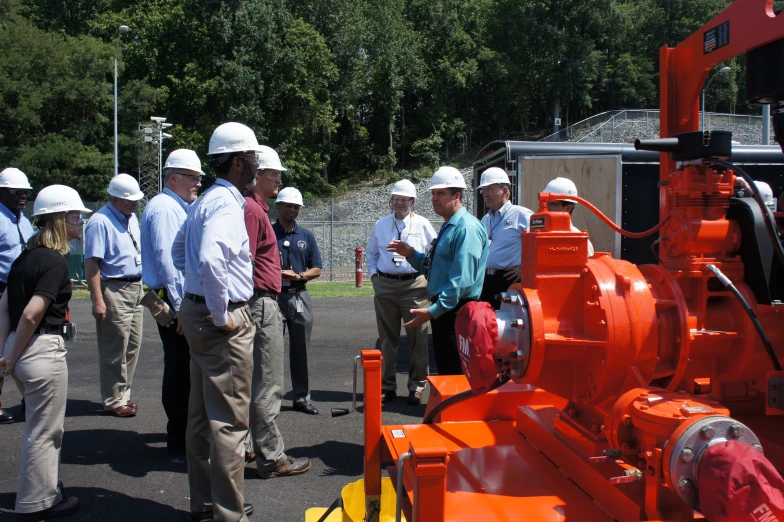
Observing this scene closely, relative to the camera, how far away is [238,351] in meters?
3.53

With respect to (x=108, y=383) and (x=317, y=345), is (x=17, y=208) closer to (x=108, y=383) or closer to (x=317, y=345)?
(x=108, y=383)

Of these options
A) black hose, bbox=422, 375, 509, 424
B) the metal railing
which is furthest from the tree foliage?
black hose, bbox=422, 375, 509, 424

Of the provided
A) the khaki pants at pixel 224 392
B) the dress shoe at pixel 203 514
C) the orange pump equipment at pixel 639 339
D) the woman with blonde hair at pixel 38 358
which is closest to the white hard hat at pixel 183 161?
the woman with blonde hair at pixel 38 358

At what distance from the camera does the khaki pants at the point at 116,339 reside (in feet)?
19.1

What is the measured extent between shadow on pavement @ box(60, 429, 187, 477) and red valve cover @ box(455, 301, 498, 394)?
2.99 meters

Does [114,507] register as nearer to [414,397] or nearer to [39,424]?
[39,424]

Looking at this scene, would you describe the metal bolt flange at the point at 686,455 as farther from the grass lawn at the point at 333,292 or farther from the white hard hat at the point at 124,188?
the grass lawn at the point at 333,292

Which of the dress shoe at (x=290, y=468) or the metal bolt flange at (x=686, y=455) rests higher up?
the metal bolt flange at (x=686, y=455)

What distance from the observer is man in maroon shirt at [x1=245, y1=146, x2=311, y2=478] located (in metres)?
4.33

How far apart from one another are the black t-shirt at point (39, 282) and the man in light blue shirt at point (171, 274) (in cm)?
117

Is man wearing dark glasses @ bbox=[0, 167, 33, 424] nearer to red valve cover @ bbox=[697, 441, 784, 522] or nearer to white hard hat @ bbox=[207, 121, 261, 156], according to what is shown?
white hard hat @ bbox=[207, 121, 261, 156]

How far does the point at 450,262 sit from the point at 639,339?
241 cm

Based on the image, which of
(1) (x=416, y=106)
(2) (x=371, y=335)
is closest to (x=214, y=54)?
(1) (x=416, y=106)

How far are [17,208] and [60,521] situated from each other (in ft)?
11.8
